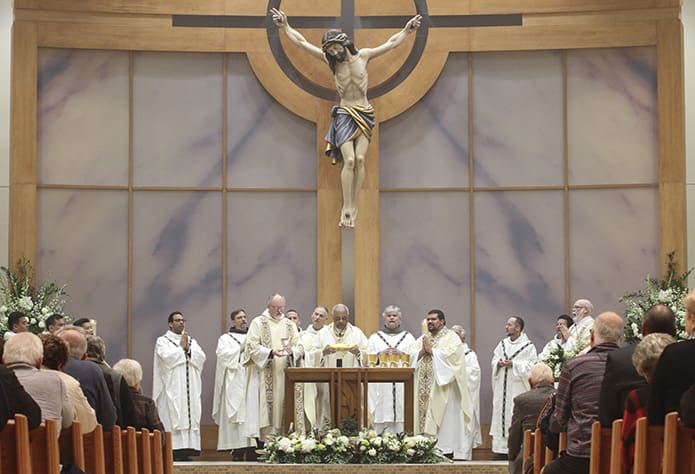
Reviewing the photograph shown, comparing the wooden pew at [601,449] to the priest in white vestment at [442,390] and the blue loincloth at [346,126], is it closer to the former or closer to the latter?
the priest in white vestment at [442,390]

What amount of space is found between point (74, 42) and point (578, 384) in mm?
9086

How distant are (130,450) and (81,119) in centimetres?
762

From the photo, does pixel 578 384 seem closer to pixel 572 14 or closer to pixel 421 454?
pixel 421 454

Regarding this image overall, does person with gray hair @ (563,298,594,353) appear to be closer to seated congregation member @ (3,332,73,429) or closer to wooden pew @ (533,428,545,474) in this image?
wooden pew @ (533,428,545,474)

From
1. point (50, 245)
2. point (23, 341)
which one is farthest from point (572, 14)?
point (23, 341)

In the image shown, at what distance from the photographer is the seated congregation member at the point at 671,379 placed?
5.37 metres

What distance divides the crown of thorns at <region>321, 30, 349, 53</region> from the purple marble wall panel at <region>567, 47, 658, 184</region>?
8.92 feet

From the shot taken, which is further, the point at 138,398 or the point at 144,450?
the point at 138,398

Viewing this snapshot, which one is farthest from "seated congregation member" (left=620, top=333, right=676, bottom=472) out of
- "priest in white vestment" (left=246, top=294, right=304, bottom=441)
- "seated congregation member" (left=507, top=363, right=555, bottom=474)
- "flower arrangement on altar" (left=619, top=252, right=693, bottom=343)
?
"priest in white vestment" (left=246, top=294, right=304, bottom=441)

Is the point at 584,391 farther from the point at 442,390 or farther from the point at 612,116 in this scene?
the point at 612,116

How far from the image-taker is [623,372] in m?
6.35

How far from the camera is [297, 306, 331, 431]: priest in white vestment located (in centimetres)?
1298

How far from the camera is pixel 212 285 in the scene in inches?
568

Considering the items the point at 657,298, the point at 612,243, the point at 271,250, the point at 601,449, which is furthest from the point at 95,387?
the point at 612,243
